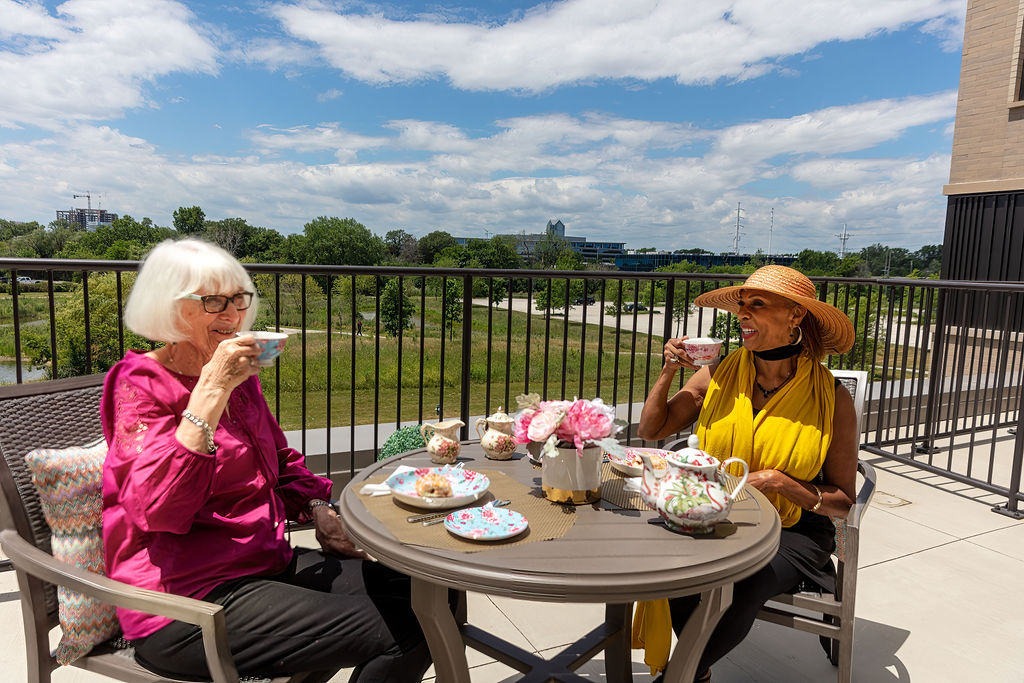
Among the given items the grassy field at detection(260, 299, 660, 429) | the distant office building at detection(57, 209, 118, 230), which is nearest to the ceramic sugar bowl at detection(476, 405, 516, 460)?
the grassy field at detection(260, 299, 660, 429)

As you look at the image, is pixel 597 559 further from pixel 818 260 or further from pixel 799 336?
pixel 818 260

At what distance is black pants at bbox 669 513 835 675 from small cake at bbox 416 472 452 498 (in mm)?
679

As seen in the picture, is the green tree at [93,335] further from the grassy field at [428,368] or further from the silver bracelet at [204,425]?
the silver bracelet at [204,425]

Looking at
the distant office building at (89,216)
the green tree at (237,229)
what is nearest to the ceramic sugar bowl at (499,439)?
the green tree at (237,229)

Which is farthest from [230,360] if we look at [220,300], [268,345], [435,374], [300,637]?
[435,374]

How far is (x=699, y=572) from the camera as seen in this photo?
3.66ft

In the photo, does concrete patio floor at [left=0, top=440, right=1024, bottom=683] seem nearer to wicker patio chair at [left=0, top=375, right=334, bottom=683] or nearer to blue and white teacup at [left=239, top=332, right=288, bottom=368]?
wicker patio chair at [left=0, top=375, right=334, bottom=683]

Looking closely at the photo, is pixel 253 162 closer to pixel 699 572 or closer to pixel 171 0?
pixel 171 0

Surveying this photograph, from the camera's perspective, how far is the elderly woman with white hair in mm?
1192

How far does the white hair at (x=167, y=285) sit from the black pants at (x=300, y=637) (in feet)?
1.96

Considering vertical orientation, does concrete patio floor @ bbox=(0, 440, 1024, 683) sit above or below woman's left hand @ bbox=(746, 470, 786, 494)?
below

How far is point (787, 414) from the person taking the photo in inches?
73.2

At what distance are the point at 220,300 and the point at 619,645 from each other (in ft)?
5.04

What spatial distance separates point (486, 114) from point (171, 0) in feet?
127
